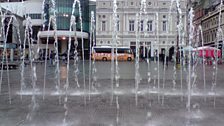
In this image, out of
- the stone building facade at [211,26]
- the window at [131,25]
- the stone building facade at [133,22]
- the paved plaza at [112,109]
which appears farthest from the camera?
the window at [131,25]

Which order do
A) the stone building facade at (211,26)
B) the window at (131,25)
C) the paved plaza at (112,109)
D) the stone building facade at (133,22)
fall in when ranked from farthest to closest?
the window at (131,25) < the stone building facade at (133,22) < the stone building facade at (211,26) < the paved plaza at (112,109)

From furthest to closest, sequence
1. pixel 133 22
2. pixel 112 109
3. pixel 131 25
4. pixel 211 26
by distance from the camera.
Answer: pixel 131 25 < pixel 133 22 < pixel 211 26 < pixel 112 109

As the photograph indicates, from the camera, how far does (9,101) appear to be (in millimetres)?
8641

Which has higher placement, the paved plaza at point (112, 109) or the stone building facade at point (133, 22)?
the stone building facade at point (133, 22)

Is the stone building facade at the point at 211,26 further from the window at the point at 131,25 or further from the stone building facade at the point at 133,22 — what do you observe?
the window at the point at 131,25

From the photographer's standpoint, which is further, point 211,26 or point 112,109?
point 211,26

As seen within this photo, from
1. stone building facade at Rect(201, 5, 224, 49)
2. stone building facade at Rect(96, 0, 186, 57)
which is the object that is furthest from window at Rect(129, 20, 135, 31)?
stone building facade at Rect(201, 5, 224, 49)

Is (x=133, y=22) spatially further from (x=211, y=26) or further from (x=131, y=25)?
(x=211, y=26)

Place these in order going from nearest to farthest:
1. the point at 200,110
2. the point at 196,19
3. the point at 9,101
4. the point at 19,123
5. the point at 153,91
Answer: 1. the point at 19,123
2. the point at 200,110
3. the point at 9,101
4. the point at 153,91
5. the point at 196,19

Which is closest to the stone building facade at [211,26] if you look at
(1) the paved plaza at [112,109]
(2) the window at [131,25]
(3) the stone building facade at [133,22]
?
(3) the stone building facade at [133,22]

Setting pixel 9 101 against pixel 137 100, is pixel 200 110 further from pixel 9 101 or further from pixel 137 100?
pixel 9 101

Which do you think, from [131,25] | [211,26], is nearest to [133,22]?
[131,25]

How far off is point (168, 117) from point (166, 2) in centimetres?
6570

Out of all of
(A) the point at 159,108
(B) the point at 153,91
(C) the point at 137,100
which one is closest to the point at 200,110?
(A) the point at 159,108
